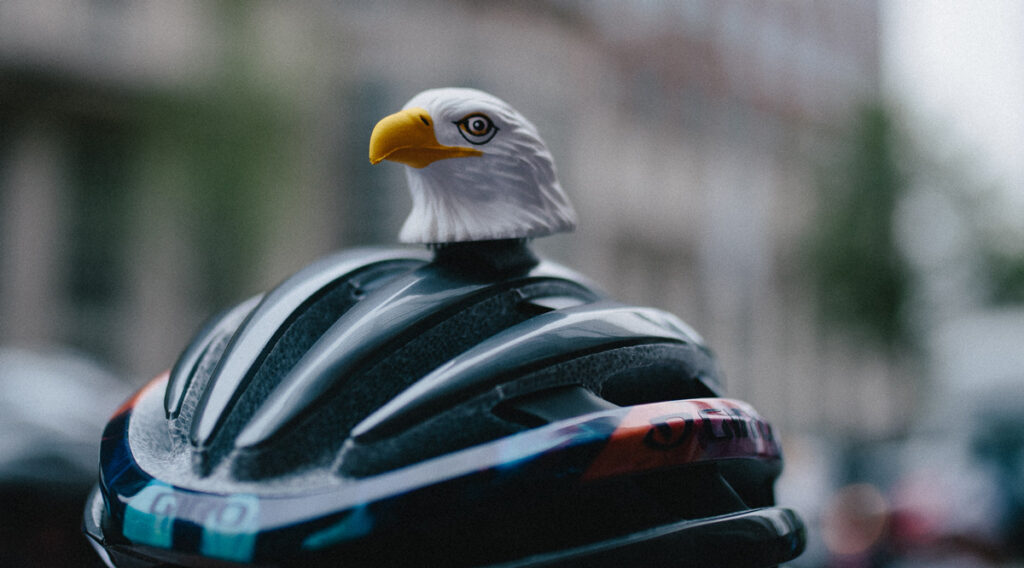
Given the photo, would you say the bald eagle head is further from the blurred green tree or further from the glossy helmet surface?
the blurred green tree

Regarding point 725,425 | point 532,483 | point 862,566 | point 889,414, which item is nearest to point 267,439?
point 532,483

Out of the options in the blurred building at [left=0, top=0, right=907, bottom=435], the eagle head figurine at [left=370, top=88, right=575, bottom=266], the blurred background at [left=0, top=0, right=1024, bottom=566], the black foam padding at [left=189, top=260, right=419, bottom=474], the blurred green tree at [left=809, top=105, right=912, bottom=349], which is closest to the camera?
the black foam padding at [left=189, top=260, right=419, bottom=474]

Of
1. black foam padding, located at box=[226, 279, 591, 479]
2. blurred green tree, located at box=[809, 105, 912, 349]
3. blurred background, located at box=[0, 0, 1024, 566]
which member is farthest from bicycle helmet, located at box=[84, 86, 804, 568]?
blurred green tree, located at box=[809, 105, 912, 349]

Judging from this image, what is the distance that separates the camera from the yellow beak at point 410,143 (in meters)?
1.46

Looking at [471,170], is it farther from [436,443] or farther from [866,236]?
[866,236]

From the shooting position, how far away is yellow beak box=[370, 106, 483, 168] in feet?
4.78

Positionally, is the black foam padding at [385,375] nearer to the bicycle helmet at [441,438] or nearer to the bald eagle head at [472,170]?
the bicycle helmet at [441,438]

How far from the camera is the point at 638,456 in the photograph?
1375 mm

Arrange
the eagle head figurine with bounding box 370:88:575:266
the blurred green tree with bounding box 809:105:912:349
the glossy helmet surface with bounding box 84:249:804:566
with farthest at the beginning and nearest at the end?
the blurred green tree with bounding box 809:105:912:349 → the eagle head figurine with bounding box 370:88:575:266 → the glossy helmet surface with bounding box 84:249:804:566

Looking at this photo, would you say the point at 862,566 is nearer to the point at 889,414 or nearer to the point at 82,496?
the point at 82,496

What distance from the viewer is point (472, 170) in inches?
60.2

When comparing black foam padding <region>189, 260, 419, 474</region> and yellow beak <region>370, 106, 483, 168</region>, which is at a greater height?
yellow beak <region>370, 106, 483, 168</region>

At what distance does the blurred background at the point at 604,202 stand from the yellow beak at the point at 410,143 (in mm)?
5098

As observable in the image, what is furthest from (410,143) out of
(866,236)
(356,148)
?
(866,236)
